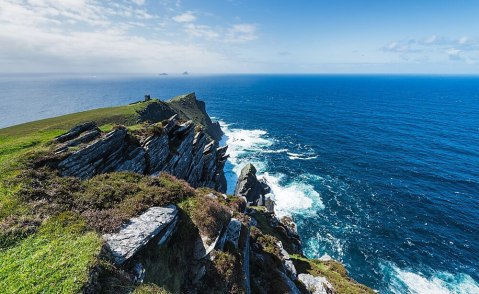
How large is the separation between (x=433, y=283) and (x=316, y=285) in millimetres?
29498

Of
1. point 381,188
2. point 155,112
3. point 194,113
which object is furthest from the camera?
point 194,113

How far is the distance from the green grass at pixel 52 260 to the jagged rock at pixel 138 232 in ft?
2.86

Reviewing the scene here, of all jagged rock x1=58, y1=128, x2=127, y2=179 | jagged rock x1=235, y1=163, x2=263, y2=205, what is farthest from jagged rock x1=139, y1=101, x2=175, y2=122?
jagged rock x1=58, y1=128, x2=127, y2=179

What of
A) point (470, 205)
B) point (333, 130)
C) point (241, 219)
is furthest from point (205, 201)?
point (333, 130)

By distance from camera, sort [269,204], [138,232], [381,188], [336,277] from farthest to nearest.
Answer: [381,188] < [269,204] < [336,277] < [138,232]

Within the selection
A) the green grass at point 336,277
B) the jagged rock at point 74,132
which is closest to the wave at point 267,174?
→ the green grass at point 336,277

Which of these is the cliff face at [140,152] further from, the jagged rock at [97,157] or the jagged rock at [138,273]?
the jagged rock at [138,273]

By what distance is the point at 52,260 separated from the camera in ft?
38.4

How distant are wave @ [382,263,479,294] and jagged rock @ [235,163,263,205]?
28.8m

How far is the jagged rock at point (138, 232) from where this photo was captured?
42.5ft

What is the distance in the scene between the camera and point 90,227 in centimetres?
1404

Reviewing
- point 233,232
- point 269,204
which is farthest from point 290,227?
point 233,232

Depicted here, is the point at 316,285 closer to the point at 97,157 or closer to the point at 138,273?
the point at 138,273

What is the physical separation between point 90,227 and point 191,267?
6.56 metres
